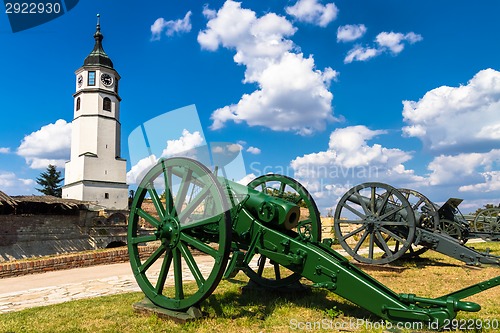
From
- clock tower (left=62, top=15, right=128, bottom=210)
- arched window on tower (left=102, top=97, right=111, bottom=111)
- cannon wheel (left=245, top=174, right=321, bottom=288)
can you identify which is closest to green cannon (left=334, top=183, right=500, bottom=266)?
cannon wheel (left=245, top=174, right=321, bottom=288)

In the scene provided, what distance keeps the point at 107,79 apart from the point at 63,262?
107ft

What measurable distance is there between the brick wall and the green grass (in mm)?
5341

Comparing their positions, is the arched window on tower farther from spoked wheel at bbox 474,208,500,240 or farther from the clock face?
spoked wheel at bbox 474,208,500,240

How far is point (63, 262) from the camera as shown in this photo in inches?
471

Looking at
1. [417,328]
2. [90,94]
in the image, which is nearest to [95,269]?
[417,328]

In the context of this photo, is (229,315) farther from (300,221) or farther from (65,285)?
(65,285)

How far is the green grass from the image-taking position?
15.9 feet

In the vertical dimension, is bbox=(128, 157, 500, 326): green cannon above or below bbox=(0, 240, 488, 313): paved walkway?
above

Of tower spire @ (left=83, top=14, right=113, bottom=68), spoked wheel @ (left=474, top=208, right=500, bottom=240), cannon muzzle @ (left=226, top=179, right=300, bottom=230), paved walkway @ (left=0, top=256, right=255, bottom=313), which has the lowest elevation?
paved walkway @ (left=0, top=256, right=255, bottom=313)

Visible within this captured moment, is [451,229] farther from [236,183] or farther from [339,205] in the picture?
[236,183]

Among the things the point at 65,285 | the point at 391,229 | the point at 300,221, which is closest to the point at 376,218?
the point at 391,229

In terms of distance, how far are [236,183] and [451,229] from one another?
993 centimetres

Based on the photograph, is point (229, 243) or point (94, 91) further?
point (94, 91)

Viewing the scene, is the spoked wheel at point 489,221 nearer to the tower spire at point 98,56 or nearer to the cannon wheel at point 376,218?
the cannon wheel at point 376,218
